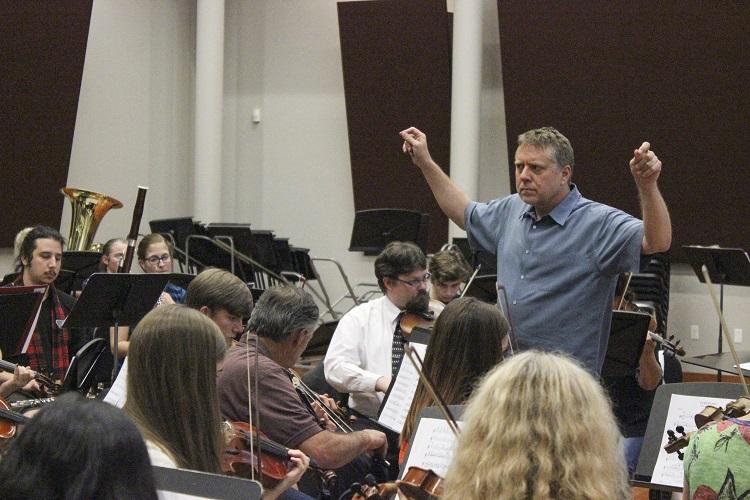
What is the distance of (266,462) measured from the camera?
111 inches

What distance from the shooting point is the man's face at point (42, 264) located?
5.15m

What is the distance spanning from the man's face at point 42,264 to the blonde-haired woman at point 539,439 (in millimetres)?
3927

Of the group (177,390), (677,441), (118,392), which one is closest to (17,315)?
(118,392)

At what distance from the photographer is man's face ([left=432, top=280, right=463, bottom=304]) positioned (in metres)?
5.09

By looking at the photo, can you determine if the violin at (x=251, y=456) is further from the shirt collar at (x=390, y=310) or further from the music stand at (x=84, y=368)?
the shirt collar at (x=390, y=310)

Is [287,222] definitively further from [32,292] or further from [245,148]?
[32,292]

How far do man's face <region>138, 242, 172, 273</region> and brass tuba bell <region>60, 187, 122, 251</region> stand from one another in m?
1.26

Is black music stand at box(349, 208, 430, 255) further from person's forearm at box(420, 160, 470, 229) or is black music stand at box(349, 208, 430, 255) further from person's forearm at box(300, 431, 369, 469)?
person's forearm at box(300, 431, 369, 469)

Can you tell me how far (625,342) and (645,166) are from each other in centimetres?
124

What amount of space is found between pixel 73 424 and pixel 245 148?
9404mm

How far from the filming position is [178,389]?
223cm

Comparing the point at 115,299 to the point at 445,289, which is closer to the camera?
the point at 115,299

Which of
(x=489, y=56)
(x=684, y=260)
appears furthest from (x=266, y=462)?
(x=489, y=56)

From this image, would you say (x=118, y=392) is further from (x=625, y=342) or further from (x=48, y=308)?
(x=48, y=308)
